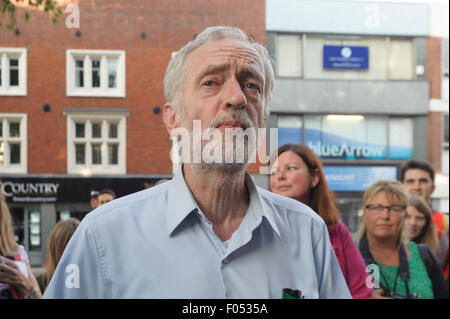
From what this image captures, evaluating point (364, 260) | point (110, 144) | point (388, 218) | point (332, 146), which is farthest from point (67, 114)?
point (388, 218)

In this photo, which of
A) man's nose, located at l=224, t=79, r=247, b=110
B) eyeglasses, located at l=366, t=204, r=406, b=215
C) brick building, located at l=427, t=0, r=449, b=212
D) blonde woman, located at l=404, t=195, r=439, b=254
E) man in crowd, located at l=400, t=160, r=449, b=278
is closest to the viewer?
man's nose, located at l=224, t=79, r=247, b=110

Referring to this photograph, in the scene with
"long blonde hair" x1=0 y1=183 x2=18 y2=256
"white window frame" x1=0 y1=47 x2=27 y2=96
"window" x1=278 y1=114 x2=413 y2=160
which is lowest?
"long blonde hair" x1=0 y1=183 x2=18 y2=256

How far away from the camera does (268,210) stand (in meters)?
0.91

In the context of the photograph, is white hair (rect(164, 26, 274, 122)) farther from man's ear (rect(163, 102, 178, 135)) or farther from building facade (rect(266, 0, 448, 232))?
building facade (rect(266, 0, 448, 232))

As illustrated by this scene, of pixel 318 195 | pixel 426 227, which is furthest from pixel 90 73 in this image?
pixel 426 227

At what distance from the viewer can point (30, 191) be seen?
0.94 metres

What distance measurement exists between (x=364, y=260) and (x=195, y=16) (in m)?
0.81

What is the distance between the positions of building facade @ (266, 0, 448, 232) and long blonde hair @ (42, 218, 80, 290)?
22.9 inches

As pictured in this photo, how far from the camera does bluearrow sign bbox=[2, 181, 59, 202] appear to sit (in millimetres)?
902

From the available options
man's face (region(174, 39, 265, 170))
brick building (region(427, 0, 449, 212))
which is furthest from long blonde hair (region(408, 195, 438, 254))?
man's face (region(174, 39, 265, 170))

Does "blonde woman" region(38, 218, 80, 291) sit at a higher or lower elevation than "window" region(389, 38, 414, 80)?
lower

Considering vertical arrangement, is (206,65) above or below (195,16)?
below

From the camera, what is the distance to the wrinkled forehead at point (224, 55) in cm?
82
